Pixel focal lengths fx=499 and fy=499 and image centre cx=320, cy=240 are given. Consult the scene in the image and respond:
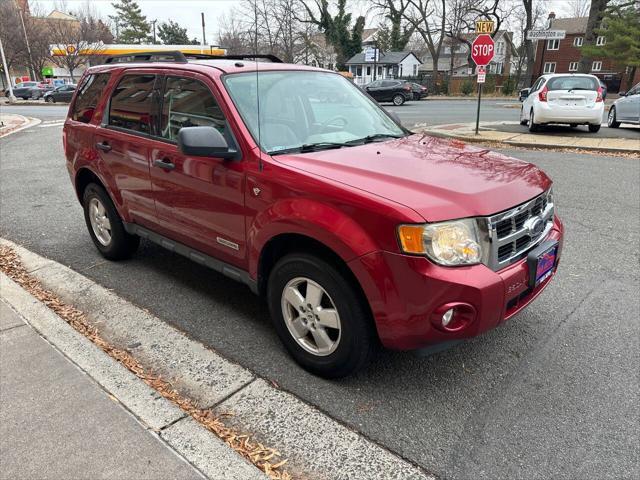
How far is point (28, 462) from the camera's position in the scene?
232cm

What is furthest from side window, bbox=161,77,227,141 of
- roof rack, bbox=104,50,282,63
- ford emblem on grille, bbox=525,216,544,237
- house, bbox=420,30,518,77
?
house, bbox=420,30,518,77

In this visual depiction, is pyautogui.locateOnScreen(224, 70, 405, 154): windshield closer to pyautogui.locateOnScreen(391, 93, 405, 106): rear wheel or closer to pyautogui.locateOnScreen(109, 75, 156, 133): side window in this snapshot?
pyautogui.locateOnScreen(109, 75, 156, 133): side window

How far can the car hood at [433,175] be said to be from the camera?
2477mm

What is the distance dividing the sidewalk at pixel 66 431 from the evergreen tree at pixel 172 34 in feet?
276

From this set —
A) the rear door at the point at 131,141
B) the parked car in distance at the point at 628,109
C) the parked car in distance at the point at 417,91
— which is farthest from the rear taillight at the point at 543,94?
the parked car in distance at the point at 417,91

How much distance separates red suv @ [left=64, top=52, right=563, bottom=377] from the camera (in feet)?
7.99

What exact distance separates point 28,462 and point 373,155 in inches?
95.2

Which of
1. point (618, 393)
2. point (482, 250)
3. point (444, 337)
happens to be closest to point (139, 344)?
point (444, 337)

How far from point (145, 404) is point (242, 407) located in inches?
20.6

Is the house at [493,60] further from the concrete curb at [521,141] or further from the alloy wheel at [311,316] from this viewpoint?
the alloy wheel at [311,316]

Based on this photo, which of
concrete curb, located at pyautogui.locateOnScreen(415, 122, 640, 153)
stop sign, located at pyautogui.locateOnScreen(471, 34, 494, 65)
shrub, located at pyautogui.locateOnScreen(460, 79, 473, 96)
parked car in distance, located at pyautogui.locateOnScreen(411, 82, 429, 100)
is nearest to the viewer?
concrete curb, located at pyautogui.locateOnScreen(415, 122, 640, 153)

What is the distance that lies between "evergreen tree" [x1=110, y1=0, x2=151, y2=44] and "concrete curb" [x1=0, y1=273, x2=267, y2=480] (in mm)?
90245

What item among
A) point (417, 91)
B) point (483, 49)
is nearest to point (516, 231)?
point (483, 49)

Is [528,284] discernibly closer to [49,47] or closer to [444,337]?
[444,337]
